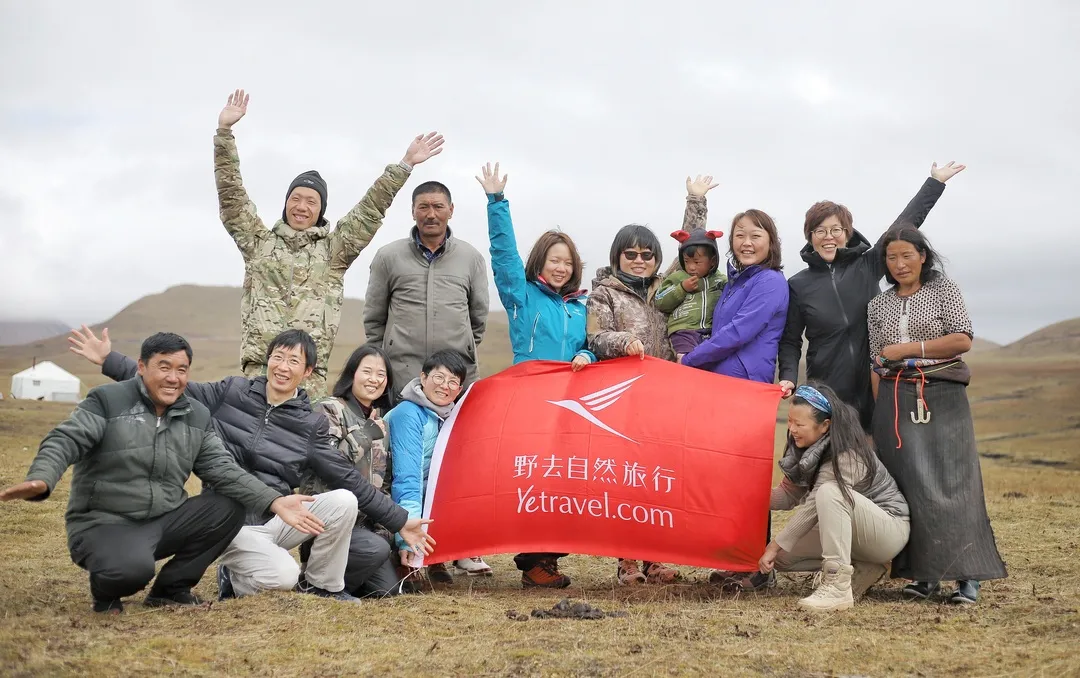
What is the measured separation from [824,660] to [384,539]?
3212 millimetres

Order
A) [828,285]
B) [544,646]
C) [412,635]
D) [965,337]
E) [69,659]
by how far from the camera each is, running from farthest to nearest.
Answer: [828,285] < [965,337] < [412,635] < [544,646] < [69,659]

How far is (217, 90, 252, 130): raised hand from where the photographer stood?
301 inches

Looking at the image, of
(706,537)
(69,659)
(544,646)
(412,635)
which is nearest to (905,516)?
(706,537)

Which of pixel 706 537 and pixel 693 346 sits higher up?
pixel 693 346

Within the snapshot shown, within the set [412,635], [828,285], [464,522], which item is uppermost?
[828,285]

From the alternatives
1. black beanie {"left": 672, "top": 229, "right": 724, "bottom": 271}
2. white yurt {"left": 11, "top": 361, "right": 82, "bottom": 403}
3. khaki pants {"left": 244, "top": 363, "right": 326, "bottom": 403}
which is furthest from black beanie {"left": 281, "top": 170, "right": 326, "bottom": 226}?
white yurt {"left": 11, "top": 361, "right": 82, "bottom": 403}

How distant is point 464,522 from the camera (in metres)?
6.88

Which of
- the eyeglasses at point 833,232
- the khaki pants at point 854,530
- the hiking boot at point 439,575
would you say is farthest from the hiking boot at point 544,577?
the eyeglasses at point 833,232

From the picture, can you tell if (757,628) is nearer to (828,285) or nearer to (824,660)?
(824,660)

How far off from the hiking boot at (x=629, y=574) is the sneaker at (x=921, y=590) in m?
Answer: 1.96

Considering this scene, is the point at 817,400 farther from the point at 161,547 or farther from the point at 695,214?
the point at 161,547

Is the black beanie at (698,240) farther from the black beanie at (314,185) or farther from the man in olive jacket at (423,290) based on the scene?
the black beanie at (314,185)

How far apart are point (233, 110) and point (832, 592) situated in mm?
5930

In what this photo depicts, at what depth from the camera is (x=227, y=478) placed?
6.04 meters
